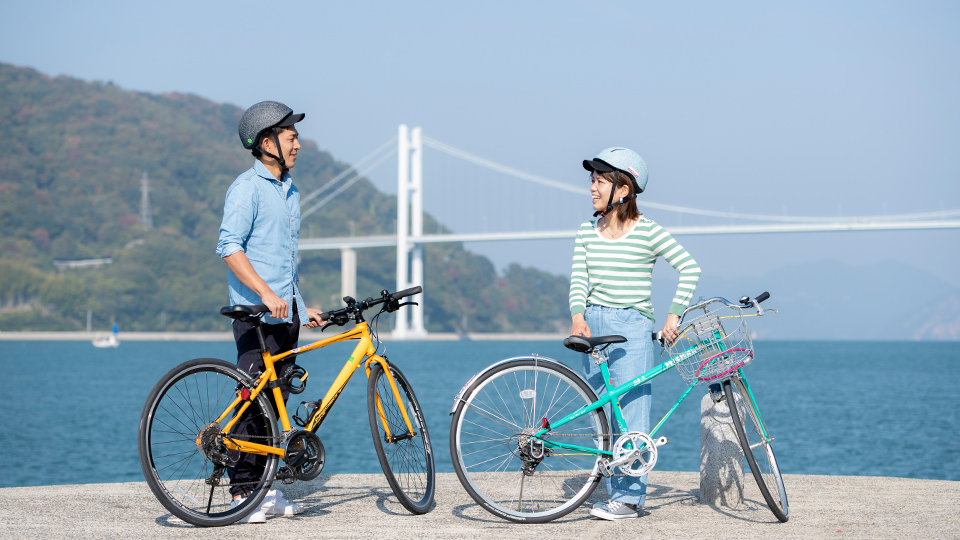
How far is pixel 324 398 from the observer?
322 cm

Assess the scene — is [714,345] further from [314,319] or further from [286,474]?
[286,474]

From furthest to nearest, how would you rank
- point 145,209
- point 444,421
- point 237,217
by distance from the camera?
point 145,209 → point 444,421 → point 237,217

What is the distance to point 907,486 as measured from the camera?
420 centimetres

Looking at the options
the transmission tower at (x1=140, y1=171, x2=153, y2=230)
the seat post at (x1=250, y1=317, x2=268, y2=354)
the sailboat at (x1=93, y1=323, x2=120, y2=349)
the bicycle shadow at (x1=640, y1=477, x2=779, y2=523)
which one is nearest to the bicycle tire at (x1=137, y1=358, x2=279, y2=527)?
the seat post at (x1=250, y1=317, x2=268, y2=354)

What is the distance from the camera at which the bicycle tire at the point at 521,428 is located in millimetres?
3170

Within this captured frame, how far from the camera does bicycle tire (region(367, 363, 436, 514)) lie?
328 cm

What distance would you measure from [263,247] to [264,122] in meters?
0.43

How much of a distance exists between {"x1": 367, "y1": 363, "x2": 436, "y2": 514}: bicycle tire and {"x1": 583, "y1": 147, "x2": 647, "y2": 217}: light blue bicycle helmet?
36.4 inches

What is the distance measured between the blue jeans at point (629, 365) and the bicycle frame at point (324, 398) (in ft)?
2.40

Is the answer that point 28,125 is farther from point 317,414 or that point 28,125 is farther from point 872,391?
point 317,414

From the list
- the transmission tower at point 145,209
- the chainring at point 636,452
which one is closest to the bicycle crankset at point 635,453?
the chainring at point 636,452

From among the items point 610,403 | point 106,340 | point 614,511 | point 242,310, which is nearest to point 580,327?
point 610,403

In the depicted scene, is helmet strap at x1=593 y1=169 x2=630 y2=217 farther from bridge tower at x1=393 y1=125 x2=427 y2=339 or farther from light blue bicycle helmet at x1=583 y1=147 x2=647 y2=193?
bridge tower at x1=393 y1=125 x2=427 y2=339

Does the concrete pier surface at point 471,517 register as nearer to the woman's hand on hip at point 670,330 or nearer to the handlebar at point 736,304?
the woman's hand on hip at point 670,330
